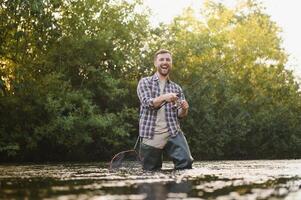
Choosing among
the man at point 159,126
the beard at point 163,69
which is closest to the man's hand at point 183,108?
the man at point 159,126

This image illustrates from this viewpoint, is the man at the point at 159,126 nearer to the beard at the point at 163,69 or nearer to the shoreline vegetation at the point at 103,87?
the beard at the point at 163,69

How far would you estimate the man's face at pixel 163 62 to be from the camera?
772 cm

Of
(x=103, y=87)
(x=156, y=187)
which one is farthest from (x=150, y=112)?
(x=103, y=87)

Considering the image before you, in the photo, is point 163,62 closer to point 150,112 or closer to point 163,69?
point 163,69

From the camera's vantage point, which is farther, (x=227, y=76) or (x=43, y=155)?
(x=227, y=76)

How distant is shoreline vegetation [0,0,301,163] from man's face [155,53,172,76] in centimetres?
716

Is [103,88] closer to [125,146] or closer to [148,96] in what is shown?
[125,146]

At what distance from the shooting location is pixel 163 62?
776cm

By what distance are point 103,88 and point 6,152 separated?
537 cm

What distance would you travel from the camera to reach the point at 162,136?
7879 mm

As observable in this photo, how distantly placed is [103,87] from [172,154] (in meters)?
15.9

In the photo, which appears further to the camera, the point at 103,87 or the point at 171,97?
the point at 103,87

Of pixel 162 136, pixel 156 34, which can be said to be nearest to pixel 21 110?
pixel 156 34

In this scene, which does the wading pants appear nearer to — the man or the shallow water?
the man
